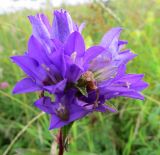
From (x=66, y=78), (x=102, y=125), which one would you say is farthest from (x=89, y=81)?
(x=102, y=125)

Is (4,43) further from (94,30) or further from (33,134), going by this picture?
(33,134)

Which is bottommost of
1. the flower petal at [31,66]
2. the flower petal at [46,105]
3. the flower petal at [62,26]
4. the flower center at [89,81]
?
the flower petal at [46,105]

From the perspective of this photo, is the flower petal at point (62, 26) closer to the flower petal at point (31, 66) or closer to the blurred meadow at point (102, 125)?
the flower petal at point (31, 66)

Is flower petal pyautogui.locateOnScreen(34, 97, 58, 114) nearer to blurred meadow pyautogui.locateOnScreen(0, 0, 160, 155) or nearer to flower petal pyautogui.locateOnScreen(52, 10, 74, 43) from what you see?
flower petal pyautogui.locateOnScreen(52, 10, 74, 43)

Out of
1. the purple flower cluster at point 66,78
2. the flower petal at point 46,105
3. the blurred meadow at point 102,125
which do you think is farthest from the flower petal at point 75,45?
the blurred meadow at point 102,125

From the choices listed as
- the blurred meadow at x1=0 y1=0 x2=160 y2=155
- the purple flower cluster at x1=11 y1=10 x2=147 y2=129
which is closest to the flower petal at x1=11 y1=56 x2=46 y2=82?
the purple flower cluster at x1=11 y1=10 x2=147 y2=129

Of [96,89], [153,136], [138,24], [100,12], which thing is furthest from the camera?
[138,24]

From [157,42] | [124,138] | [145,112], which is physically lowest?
[124,138]

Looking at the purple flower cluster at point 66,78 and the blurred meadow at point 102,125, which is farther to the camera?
the blurred meadow at point 102,125

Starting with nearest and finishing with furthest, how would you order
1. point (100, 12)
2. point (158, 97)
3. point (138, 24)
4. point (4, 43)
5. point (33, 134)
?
point (33, 134) → point (158, 97) → point (100, 12) → point (4, 43) → point (138, 24)

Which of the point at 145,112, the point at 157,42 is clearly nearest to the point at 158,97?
the point at 145,112

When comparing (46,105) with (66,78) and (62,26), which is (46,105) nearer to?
(66,78)
